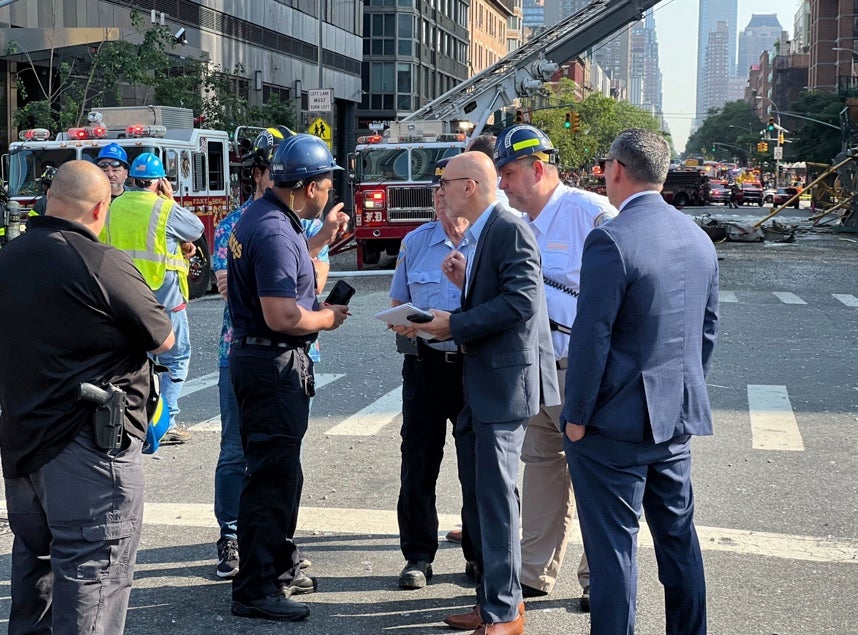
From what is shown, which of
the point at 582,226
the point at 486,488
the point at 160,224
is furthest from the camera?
the point at 160,224

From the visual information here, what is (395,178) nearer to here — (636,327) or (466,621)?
(466,621)

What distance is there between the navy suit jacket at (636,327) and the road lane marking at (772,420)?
4.85 metres

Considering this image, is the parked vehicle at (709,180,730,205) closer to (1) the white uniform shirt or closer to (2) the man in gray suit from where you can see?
(1) the white uniform shirt

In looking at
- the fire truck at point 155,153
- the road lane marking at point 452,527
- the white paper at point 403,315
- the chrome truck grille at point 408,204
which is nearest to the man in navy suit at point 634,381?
the white paper at point 403,315

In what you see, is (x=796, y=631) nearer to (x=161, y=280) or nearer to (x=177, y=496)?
(x=177, y=496)

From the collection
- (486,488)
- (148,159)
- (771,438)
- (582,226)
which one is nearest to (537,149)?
(582,226)

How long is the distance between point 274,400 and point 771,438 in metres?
5.25

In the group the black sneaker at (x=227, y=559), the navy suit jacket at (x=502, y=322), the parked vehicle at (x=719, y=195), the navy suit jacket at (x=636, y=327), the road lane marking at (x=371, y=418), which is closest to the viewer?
the navy suit jacket at (x=636, y=327)

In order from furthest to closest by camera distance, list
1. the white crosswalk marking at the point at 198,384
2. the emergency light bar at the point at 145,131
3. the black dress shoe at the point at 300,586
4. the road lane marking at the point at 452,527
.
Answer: the emergency light bar at the point at 145,131, the white crosswalk marking at the point at 198,384, the road lane marking at the point at 452,527, the black dress shoe at the point at 300,586

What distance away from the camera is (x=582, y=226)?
5375 millimetres

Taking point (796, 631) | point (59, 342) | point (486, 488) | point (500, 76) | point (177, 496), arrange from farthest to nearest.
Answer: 1. point (500, 76)
2. point (177, 496)
3. point (796, 631)
4. point (486, 488)
5. point (59, 342)

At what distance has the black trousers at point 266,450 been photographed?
494 cm

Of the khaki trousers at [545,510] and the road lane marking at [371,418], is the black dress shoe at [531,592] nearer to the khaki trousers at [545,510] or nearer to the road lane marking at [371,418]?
the khaki trousers at [545,510]

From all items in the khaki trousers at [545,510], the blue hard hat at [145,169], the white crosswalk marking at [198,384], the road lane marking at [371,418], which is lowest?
the white crosswalk marking at [198,384]
